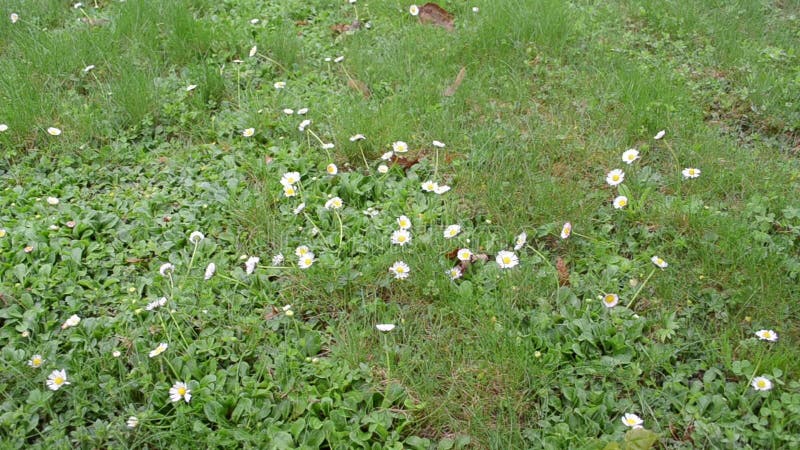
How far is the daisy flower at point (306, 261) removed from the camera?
9.38 feet

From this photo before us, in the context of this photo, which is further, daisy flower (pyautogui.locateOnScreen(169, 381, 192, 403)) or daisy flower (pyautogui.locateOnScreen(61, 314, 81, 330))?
daisy flower (pyautogui.locateOnScreen(61, 314, 81, 330))

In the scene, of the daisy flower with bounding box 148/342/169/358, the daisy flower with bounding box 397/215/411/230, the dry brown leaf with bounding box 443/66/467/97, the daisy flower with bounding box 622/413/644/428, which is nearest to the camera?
the daisy flower with bounding box 622/413/644/428

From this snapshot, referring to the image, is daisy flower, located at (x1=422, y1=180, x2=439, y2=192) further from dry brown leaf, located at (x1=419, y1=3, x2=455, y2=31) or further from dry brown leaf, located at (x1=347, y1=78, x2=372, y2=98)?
dry brown leaf, located at (x1=419, y1=3, x2=455, y2=31)

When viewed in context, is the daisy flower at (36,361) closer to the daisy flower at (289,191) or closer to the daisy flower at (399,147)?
the daisy flower at (289,191)

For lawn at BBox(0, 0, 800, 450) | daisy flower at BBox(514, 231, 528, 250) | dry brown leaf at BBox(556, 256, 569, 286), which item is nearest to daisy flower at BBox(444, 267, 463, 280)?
lawn at BBox(0, 0, 800, 450)

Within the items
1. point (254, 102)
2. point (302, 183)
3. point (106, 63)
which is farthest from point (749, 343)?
point (106, 63)

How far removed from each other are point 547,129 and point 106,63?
2465 mm

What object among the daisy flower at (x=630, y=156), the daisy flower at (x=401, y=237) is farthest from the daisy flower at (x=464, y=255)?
the daisy flower at (x=630, y=156)

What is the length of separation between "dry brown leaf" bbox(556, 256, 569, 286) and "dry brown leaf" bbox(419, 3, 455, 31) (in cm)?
210

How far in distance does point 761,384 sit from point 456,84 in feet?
7.10

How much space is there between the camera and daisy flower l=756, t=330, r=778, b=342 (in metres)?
2.49

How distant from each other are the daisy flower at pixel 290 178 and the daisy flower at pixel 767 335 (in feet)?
6.41

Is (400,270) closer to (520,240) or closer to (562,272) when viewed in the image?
(520,240)

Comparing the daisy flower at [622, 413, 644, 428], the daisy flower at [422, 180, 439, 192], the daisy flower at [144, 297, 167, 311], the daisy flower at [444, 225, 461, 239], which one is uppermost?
the daisy flower at [422, 180, 439, 192]
